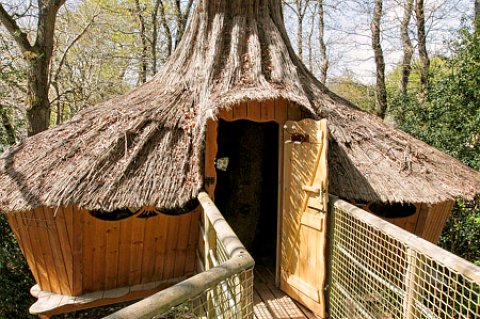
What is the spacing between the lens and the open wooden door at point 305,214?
12.7 ft

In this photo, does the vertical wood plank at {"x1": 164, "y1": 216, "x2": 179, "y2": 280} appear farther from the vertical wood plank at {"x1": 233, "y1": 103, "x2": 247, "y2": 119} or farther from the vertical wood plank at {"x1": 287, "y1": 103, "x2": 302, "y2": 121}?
the vertical wood plank at {"x1": 287, "y1": 103, "x2": 302, "y2": 121}

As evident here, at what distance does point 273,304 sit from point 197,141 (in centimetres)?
246

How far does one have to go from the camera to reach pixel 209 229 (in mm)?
3643

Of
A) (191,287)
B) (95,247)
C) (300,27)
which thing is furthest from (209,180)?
(300,27)

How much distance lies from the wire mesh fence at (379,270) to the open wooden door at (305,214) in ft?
0.58

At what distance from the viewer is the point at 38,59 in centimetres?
792

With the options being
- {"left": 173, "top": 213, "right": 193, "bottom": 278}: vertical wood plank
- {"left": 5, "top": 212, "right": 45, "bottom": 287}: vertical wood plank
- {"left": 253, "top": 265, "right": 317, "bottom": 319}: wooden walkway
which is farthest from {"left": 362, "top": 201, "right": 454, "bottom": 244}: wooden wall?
{"left": 5, "top": 212, "right": 45, "bottom": 287}: vertical wood plank

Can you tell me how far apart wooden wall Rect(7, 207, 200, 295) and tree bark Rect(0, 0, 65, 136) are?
4370 millimetres

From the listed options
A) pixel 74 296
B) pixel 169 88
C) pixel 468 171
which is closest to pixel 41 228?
pixel 74 296

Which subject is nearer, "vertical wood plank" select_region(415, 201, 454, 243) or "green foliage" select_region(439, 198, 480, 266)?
"vertical wood plank" select_region(415, 201, 454, 243)

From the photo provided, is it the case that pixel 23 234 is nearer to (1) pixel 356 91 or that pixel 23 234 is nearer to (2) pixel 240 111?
(2) pixel 240 111

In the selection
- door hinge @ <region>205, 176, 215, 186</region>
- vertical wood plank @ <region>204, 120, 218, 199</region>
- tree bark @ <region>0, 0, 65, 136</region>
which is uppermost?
tree bark @ <region>0, 0, 65, 136</region>

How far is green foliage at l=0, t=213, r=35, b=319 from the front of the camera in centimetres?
637

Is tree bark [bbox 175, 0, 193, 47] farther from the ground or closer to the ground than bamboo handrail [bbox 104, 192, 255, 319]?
farther from the ground
